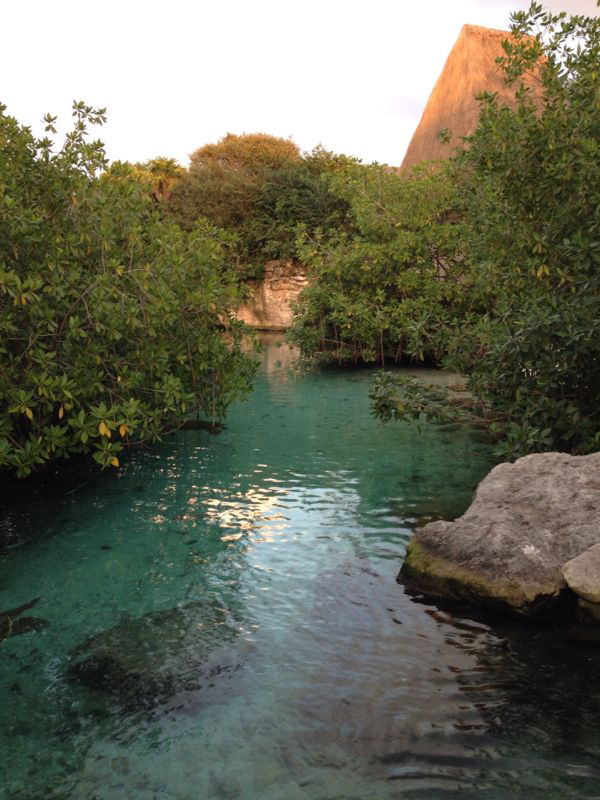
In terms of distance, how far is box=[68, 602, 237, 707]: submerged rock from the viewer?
4.87 meters

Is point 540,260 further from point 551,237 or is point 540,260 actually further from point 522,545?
point 522,545

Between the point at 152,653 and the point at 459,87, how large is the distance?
42.7m

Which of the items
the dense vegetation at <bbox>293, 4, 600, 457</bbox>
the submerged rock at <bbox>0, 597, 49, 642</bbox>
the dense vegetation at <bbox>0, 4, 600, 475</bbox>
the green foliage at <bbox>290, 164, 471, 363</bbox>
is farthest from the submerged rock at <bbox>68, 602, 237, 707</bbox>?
the green foliage at <bbox>290, 164, 471, 363</bbox>

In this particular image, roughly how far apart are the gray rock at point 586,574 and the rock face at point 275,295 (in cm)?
3030

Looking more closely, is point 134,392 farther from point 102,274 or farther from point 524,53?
point 524,53

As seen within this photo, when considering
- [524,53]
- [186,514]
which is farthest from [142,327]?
[524,53]

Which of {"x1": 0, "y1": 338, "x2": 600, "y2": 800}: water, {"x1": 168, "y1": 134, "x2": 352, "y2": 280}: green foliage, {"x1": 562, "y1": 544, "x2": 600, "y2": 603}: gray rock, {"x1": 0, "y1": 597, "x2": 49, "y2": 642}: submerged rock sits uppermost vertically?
{"x1": 168, "y1": 134, "x2": 352, "y2": 280}: green foliage

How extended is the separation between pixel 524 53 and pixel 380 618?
250 inches

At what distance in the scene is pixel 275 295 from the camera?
37.0m

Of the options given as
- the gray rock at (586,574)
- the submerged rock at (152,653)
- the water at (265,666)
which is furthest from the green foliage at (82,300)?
the gray rock at (586,574)

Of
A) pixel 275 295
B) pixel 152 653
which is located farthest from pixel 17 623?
pixel 275 295

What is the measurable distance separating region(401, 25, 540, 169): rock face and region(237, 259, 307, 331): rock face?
33.5 feet

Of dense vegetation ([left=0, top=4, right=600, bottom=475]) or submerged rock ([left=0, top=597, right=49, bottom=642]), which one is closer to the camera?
submerged rock ([left=0, top=597, right=49, bottom=642])

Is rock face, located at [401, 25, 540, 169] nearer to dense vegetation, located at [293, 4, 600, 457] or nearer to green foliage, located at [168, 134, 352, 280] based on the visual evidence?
green foliage, located at [168, 134, 352, 280]
